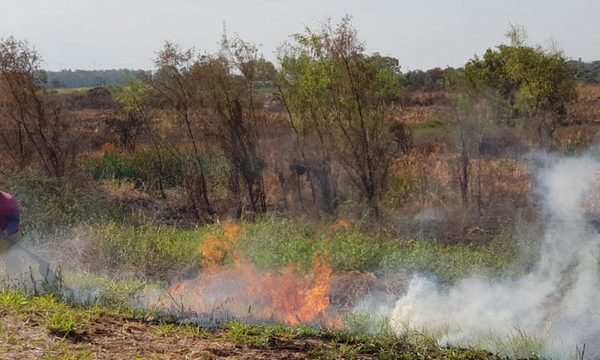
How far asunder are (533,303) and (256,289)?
383 centimetres

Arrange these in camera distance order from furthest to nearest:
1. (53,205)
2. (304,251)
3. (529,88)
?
(529,88) < (53,205) < (304,251)

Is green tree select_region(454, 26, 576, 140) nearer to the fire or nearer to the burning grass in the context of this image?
the fire

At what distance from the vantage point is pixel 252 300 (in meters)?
9.96

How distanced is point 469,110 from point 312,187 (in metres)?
4.11

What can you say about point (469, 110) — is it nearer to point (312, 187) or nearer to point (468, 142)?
point (468, 142)

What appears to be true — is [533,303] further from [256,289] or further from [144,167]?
[144,167]

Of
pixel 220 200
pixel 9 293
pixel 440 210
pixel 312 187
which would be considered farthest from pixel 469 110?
pixel 9 293

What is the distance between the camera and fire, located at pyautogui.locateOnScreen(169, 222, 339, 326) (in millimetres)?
9359

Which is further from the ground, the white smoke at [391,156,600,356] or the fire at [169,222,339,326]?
the white smoke at [391,156,600,356]

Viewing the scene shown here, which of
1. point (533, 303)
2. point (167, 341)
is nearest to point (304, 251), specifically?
point (533, 303)

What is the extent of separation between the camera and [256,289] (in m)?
10.2

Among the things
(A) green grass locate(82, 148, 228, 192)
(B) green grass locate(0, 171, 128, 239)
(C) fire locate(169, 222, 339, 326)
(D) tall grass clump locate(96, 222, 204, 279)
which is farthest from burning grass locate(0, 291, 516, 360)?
(A) green grass locate(82, 148, 228, 192)

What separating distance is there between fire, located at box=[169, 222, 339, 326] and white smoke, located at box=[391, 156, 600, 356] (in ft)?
4.07

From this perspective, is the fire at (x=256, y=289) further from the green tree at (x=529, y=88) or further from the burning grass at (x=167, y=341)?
the green tree at (x=529, y=88)
